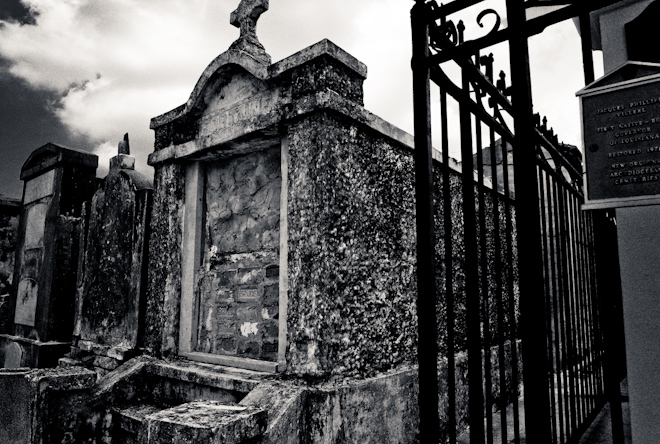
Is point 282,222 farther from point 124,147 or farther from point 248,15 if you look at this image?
point 124,147

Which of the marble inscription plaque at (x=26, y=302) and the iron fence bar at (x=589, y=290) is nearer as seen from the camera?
the iron fence bar at (x=589, y=290)

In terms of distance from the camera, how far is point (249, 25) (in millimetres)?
4074

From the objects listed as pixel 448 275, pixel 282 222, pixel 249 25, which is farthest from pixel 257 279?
pixel 249 25

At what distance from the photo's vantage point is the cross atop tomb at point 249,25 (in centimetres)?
398

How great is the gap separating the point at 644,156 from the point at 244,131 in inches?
108

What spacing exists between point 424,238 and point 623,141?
2.37 ft

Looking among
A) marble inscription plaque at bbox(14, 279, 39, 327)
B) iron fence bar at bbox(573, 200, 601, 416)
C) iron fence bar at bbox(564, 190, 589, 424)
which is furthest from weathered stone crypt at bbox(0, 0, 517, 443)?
marble inscription plaque at bbox(14, 279, 39, 327)

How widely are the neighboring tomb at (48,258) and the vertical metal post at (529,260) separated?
5.93 m

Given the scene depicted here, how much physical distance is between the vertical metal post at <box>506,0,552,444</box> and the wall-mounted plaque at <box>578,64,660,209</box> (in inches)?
8.0

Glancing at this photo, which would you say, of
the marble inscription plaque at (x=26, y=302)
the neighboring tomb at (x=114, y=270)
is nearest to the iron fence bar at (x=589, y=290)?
the neighboring tomb at (x=114, y=270)

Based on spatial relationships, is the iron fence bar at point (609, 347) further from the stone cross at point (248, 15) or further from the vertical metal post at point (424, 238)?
the stone cross at point (248, 15)

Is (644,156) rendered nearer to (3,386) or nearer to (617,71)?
A: (617,71)

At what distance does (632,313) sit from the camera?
185cm

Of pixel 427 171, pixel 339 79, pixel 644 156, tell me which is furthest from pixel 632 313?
pixel 339 79
